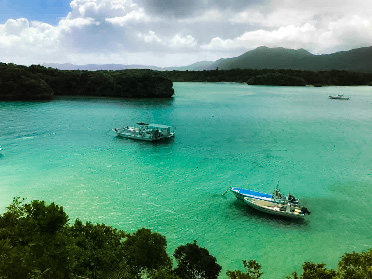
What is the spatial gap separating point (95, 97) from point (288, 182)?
382ft

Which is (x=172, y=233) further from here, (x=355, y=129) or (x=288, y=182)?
(x=355, y=129)

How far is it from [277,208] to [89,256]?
2276 centimetres

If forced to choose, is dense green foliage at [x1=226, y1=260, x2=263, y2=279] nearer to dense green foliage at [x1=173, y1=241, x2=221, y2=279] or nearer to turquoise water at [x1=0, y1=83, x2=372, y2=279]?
dense green foliage at [x1=173, y1=241, x2=221, y2=279]

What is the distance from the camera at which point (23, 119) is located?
8212 cm

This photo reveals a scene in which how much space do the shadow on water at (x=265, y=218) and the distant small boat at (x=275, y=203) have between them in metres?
0.45

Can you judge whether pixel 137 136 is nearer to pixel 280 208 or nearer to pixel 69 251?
pixel 280 208

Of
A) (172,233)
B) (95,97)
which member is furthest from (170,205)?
(95,97)

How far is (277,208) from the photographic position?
33.3m

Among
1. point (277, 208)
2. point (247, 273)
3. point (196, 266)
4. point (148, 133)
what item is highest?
point (247, 273)

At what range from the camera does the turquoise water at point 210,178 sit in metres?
29.3

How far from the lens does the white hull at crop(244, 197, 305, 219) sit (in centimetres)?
3239

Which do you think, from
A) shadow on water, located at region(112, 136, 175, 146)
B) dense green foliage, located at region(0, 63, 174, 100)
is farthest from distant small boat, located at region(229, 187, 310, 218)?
dense green foliage, located at region(0, 63, 174, 100)

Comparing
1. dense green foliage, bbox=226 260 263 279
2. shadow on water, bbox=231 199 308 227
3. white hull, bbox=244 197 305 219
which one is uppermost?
dense green foliage, bbox=226 260 263 279

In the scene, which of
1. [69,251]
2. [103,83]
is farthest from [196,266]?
[103,83]
